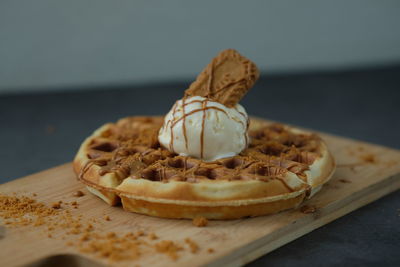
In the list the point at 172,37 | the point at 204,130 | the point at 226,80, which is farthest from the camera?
the point at 172,37

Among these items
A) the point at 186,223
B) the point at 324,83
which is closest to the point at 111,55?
the point at 324,83

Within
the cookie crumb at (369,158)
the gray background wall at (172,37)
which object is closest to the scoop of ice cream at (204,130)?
the cookie crumb at (369,158)

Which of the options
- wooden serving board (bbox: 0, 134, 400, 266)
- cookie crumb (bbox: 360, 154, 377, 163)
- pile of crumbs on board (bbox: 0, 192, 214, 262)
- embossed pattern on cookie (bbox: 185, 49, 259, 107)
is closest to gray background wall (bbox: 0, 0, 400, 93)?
wooden serving board (bbox: 0, 134, 400, 266)

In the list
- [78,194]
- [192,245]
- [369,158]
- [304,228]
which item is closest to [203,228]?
[192,245]

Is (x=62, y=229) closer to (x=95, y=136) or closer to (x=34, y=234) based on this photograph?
(x=34, y=234)

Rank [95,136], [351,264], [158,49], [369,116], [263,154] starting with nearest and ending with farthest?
[351,264] → [263,154] → [95,136] → [369,116] → [158,49]

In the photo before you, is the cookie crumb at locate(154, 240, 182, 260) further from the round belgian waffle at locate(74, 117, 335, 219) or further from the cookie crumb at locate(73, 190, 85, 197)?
the cookie crumb at locate(73, 190, 85, 197)

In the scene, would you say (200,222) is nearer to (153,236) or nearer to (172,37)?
(153,236)
